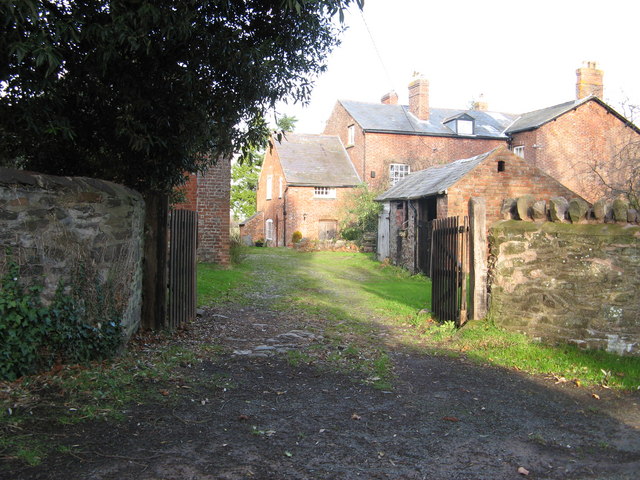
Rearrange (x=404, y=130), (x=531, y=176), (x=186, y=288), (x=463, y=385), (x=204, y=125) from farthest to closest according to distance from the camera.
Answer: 1. (x=404, y=130)
2. (x=531, y=176)
3. (x=186, y=288)
4. (x=204, y=125)
5. (x=463, y=385)

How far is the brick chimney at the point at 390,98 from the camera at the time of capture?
131 ft

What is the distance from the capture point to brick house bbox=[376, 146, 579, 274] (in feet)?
55.3

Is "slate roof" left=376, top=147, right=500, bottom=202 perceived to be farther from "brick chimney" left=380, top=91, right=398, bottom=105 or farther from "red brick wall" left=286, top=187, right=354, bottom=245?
"brick chimney" left=380, top=91, right=398, bottom=105

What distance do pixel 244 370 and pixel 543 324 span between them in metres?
4.28

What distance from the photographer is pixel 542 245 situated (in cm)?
774

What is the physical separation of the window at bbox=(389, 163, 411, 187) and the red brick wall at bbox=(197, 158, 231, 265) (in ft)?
65.7

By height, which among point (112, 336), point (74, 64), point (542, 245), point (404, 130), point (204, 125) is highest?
point (404, 130)

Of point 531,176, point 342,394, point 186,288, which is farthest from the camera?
point 531,176

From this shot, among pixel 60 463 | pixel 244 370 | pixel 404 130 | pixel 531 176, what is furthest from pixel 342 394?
pixel 404 130

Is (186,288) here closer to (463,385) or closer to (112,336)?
(112,336)

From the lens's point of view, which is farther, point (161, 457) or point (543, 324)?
point (543, 324)

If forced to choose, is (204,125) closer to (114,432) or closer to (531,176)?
(114,432)

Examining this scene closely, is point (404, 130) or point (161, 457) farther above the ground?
point (404, 130)

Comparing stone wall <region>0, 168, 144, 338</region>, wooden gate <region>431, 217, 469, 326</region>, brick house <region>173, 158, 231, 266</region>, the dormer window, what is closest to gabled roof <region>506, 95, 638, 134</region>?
the dormer window
